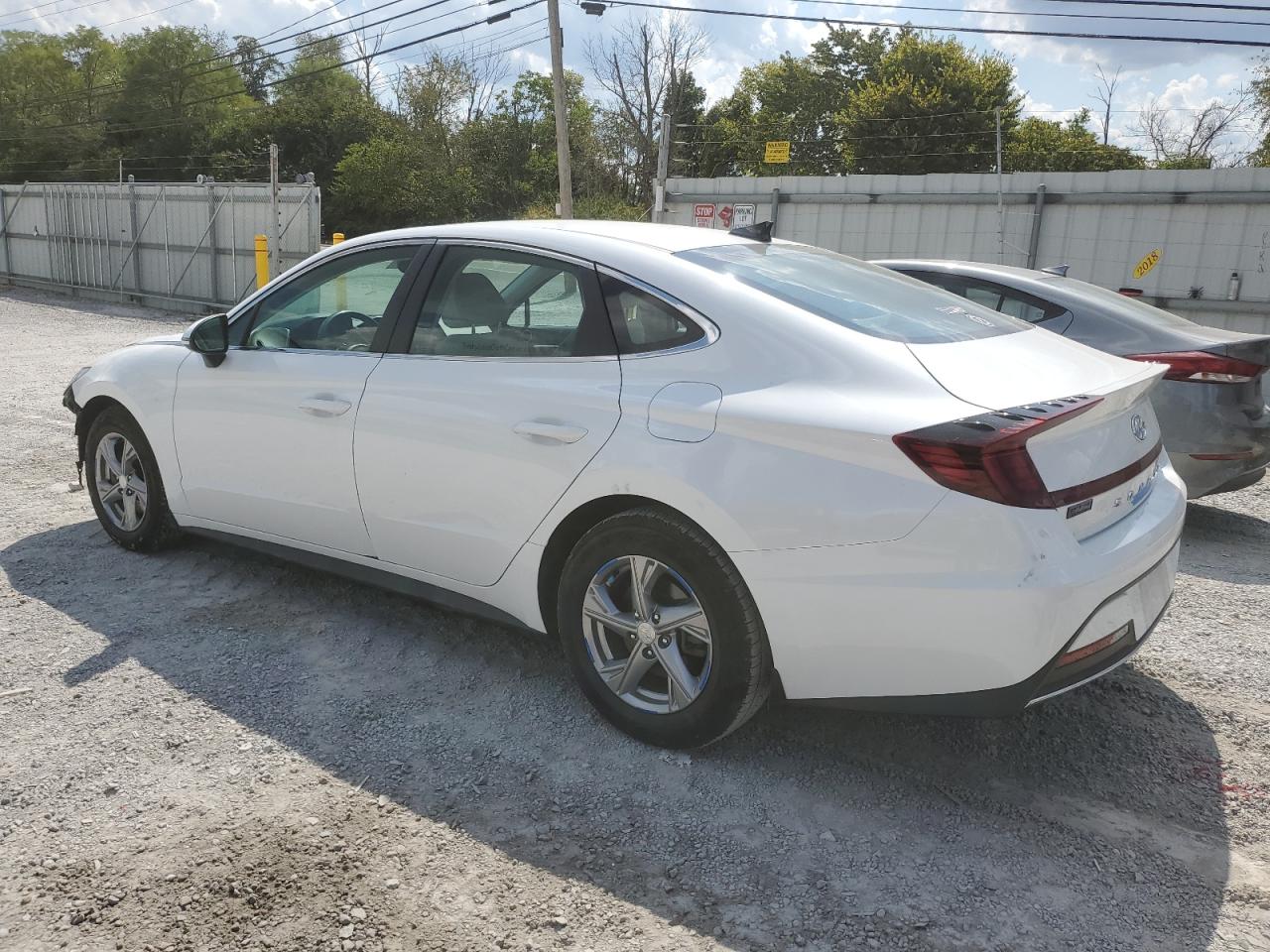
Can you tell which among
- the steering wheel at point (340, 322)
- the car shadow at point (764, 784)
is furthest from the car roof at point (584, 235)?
the car shadow at point (764, 784)

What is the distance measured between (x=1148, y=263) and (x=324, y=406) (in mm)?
11250

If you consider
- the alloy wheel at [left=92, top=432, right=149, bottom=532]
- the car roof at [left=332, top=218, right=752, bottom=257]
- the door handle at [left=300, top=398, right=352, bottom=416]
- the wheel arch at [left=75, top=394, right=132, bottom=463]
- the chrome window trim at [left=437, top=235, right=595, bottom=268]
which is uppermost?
the car roof at [left=332, top=218, right=752, bottom=257]

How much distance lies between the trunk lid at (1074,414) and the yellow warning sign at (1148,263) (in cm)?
1011

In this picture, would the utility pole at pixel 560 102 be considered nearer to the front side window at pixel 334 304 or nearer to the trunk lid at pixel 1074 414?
the front side window at pixel 334 304

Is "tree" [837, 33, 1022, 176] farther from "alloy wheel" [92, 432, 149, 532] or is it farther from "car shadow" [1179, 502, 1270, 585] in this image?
"alloy wheel" [92, 432, 149, 532]

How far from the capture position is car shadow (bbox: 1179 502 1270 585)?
520 cm

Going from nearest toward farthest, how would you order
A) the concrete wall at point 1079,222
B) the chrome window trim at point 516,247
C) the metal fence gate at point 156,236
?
the chrome window trim at point 516,247
the concrete wall at point 1079,222
the metal fence gate at point 156,236

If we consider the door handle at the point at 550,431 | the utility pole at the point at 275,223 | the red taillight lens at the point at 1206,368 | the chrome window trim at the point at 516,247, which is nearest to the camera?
the door handle at the point at 550,431

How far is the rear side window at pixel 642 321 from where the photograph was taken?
310cm

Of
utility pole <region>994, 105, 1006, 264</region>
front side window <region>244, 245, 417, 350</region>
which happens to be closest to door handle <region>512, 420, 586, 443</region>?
front side window <region>244, 245, 417, 350</region>

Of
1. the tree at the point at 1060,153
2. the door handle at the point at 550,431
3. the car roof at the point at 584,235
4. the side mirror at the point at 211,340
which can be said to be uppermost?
the tree at the point at 1060,153

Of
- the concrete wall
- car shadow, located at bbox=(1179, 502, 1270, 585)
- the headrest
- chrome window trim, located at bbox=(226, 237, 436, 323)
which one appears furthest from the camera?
the concrete wall

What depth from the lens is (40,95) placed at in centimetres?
6544

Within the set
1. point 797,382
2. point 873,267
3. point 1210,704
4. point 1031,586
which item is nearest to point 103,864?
point 797,382
